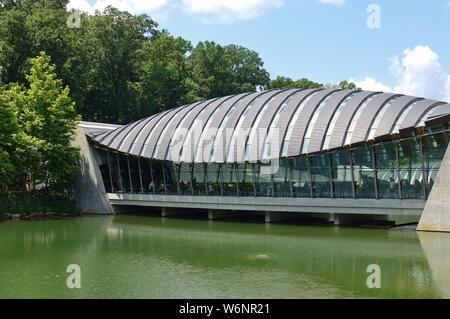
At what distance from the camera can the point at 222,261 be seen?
22.7 m

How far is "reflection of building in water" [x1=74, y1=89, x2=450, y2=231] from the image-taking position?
31.6 metres

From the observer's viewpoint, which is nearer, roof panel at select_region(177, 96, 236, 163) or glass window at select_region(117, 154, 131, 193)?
roof panel at select_region(177, 96, 236, 163)

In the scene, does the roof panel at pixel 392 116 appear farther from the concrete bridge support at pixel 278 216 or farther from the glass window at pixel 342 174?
the concrete bridge support at pixel 278 216

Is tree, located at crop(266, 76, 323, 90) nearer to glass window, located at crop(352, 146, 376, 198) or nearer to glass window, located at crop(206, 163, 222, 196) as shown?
glass window, located at crop(206, 163, 222, 196)

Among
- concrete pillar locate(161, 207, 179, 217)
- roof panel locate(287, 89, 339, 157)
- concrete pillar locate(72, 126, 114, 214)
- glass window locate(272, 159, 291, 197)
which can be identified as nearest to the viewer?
roof panel locate(287, 89, 339, 157)

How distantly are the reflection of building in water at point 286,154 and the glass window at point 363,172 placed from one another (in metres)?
0.06

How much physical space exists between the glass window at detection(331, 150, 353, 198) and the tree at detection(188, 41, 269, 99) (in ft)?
139

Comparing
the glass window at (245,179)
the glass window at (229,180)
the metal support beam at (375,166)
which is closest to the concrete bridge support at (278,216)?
the glass window at (245,179)

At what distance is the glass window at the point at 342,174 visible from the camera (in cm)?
3375

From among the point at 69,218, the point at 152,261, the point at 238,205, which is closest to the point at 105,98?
the point at 69,218

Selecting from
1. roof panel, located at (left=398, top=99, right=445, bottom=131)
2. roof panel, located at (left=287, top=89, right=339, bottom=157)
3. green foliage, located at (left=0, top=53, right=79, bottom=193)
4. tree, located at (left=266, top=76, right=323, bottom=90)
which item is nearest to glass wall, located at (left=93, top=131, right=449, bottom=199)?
roof panel, located at (left=287, top=89, right=339, bottom=157)

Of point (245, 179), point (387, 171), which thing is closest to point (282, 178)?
point (245, 179)

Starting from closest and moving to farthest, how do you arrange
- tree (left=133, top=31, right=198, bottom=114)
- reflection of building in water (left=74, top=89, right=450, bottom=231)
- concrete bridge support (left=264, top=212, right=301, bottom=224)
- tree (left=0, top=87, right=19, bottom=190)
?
1. reflection of building in water (left=74, top=89, right=450, bottom=231)
2. concrete bridge support (left=264, top=212, right=301, bottom=224)
3. tree (left=0, top=87, right=19, bottom=190)
4. tree (left=133, top=31, right=198, bottom=114)
